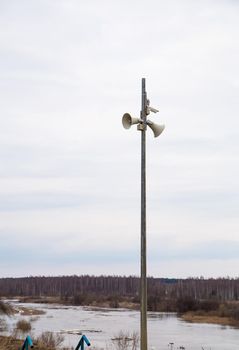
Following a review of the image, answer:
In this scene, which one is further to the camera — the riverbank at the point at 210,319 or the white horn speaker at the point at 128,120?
the riverbank at the point at 210,319

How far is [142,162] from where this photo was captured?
7207 millimetres

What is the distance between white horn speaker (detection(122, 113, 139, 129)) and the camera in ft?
23.6

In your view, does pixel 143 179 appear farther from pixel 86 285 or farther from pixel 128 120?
pixel 86 285

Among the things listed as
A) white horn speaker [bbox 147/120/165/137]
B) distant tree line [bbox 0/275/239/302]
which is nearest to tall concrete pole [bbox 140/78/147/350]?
white horn speaker [bbox 147/120/165/137]

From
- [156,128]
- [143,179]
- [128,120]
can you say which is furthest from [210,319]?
[128,120]

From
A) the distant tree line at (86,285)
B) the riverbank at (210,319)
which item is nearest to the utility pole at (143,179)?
the riverbank at (210,319)

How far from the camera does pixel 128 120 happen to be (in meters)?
7.22

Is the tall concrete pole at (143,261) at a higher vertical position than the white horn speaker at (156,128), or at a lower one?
lower

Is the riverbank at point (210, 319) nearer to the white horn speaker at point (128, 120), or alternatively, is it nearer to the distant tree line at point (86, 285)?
the white horn speaker at point (128, 120)

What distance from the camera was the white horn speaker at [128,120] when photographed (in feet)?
23.6

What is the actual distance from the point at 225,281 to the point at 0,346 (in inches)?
3376

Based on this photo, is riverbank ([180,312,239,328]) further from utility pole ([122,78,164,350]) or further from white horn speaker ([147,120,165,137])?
white horn speaker ([147,120,165,137])

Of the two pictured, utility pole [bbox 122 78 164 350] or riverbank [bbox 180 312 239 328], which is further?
riverbank [bbox 180 312 239 328]

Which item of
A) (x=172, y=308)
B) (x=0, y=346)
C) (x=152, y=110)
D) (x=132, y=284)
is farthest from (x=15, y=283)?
(x=152, y=110)
